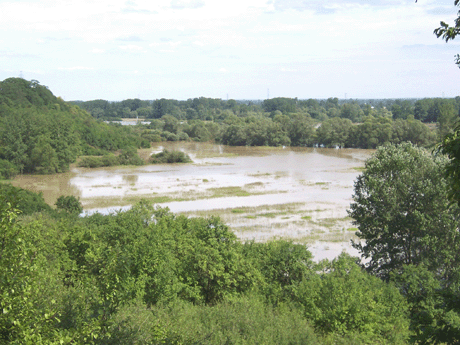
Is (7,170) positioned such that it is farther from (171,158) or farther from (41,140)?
(171,158)

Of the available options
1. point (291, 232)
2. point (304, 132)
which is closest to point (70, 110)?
point (304, 132)

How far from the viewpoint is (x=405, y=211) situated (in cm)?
1794

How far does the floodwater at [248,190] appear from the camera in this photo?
27797 mm

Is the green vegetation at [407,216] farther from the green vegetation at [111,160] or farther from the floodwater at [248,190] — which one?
the green vegetation at [111,160]

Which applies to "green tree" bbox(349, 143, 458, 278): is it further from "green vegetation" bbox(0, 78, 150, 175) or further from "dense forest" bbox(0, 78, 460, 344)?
"green vegetation" bbox(0, 78, 150, 175)

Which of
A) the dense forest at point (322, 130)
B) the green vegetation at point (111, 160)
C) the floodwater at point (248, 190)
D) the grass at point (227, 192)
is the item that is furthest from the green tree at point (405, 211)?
the green vegetation at point (111, 160)

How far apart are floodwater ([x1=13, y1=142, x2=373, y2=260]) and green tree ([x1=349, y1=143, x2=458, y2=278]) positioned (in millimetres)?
4672

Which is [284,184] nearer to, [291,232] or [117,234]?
[291,232]

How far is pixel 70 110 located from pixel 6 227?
7825 cm

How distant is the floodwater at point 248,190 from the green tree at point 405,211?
184 inches

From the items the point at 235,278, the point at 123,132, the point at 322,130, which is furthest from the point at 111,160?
the point at 235,278

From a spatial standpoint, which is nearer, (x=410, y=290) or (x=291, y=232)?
(x=410, y=290)

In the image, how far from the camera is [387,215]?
1753 centimetres

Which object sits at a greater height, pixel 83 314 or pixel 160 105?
pixel 160 105
